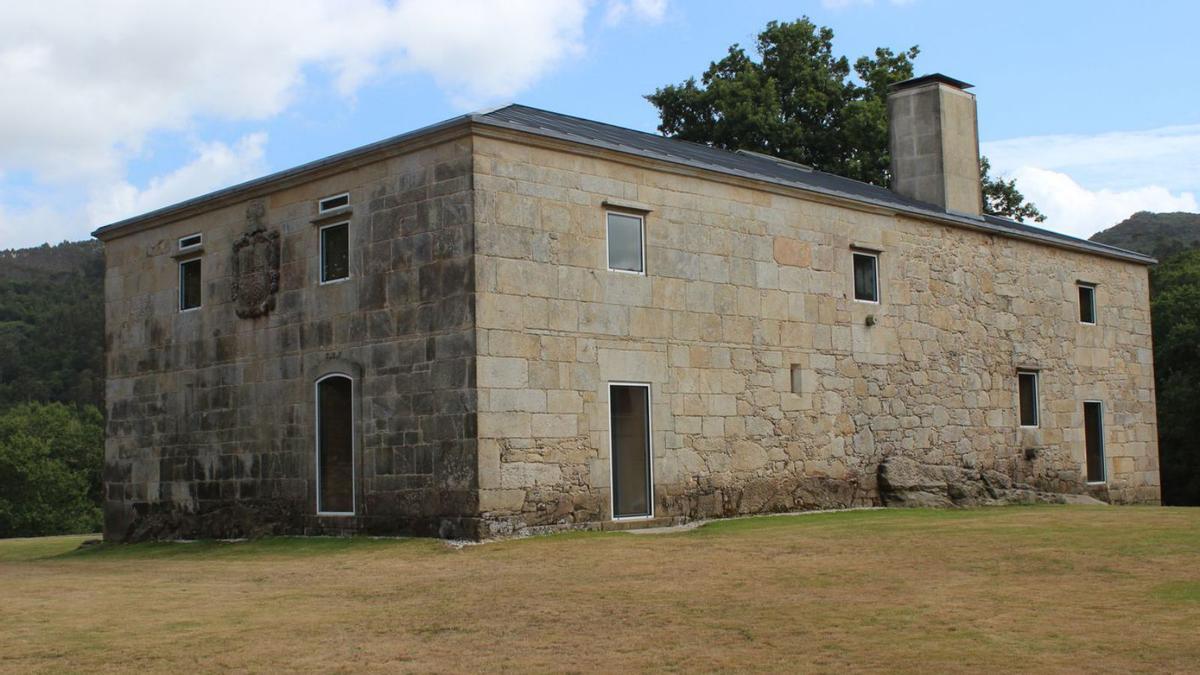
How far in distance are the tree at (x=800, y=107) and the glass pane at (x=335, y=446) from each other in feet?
78.5

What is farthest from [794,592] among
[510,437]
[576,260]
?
[576,260]

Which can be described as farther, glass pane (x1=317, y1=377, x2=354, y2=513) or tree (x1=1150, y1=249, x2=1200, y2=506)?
tree (x1=1150, y1=249, x2=1200, y2=506)

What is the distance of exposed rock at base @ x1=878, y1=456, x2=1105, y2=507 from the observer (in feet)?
68.4

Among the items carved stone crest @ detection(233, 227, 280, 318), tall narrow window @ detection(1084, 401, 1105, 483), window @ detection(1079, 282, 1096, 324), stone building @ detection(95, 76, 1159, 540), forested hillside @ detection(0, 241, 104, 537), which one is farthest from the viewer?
forested hillside @ detection(0, 241, 104, 537)

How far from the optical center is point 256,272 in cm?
1900

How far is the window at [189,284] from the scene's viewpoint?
20312 mm

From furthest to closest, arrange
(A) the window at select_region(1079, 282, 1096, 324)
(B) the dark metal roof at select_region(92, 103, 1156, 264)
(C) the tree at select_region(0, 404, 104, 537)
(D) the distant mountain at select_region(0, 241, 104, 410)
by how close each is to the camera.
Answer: (D) the distant mountain at select_region(0, 241, 104, 410)
(C) the tree at select_region(0, 404, 104, 537)
(A) the window at select_region(1079, 282, 1096, 324)
(B) the dark metal roof at select_region(92, 103, 1156, 264)

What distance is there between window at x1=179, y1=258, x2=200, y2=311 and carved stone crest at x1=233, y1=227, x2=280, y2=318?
1.16 metres

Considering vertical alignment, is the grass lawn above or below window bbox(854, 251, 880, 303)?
below

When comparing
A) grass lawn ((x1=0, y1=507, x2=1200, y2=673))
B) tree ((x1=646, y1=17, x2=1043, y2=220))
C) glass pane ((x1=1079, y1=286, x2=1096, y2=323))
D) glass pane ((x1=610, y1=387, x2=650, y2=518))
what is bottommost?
grass lawn ((x1=0, y1=507, x2=1200, y2=673))

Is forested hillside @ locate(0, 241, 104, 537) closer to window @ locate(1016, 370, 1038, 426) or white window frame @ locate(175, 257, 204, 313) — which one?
white window frame @ locate(175, 257, 204, 313)

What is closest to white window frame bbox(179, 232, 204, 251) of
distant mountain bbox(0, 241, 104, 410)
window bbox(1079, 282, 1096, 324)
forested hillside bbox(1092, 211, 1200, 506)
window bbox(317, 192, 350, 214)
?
window bbox(317, 192, 350, 214)

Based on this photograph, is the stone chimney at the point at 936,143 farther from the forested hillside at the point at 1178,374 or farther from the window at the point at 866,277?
the forested hillside at the point at 1178,374

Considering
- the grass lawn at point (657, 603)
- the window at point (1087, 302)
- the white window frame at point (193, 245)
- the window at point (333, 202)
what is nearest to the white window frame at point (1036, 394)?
the window at point (1087, 302)
